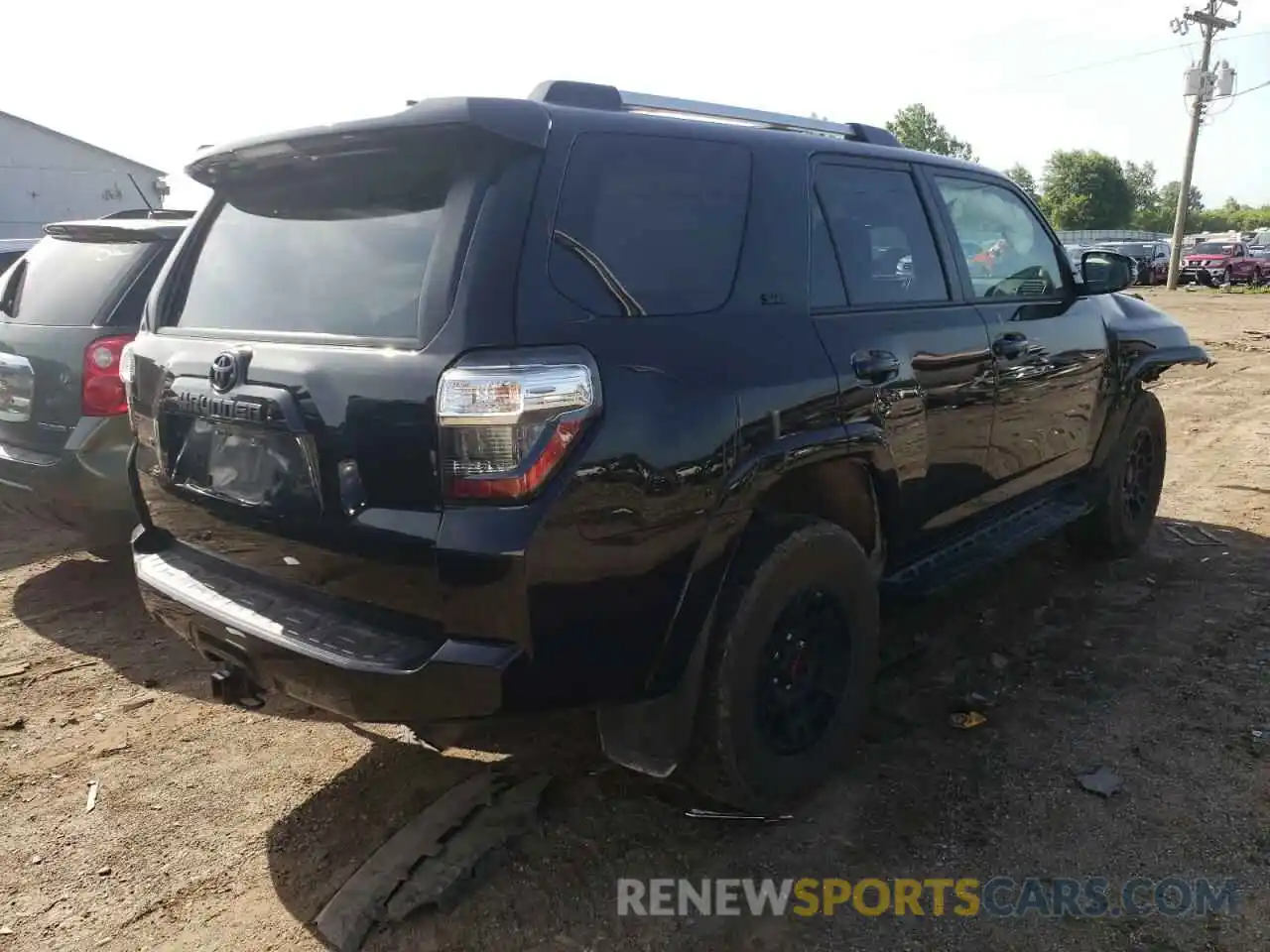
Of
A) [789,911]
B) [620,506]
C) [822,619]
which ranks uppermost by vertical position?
[620,506]

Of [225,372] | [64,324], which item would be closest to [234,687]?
[225,372]

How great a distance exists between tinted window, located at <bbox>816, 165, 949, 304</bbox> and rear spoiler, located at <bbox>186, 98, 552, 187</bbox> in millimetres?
1163

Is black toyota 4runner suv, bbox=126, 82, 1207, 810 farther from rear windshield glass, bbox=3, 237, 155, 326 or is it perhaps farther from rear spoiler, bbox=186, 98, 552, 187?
rear windshield glass, bbox=3, 237, 155, 326

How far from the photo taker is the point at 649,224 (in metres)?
2.46

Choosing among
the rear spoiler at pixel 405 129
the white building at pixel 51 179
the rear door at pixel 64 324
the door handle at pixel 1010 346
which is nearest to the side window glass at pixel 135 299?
the rear door at pixel 64 324

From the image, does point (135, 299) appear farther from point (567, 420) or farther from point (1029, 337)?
point (1029, 337)

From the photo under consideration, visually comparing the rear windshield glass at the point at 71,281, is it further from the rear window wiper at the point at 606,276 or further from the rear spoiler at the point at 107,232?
the rear window wiper at the point at 606,276

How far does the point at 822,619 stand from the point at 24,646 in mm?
3443

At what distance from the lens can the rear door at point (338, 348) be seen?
2115mm

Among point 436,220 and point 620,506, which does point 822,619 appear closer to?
point 620,506

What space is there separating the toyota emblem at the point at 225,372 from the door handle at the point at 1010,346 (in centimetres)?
263

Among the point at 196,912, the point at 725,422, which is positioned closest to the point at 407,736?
the point at 196,912

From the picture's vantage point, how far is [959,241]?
3.69 metres

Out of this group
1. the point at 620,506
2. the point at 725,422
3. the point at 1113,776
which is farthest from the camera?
the point at 1113,776
